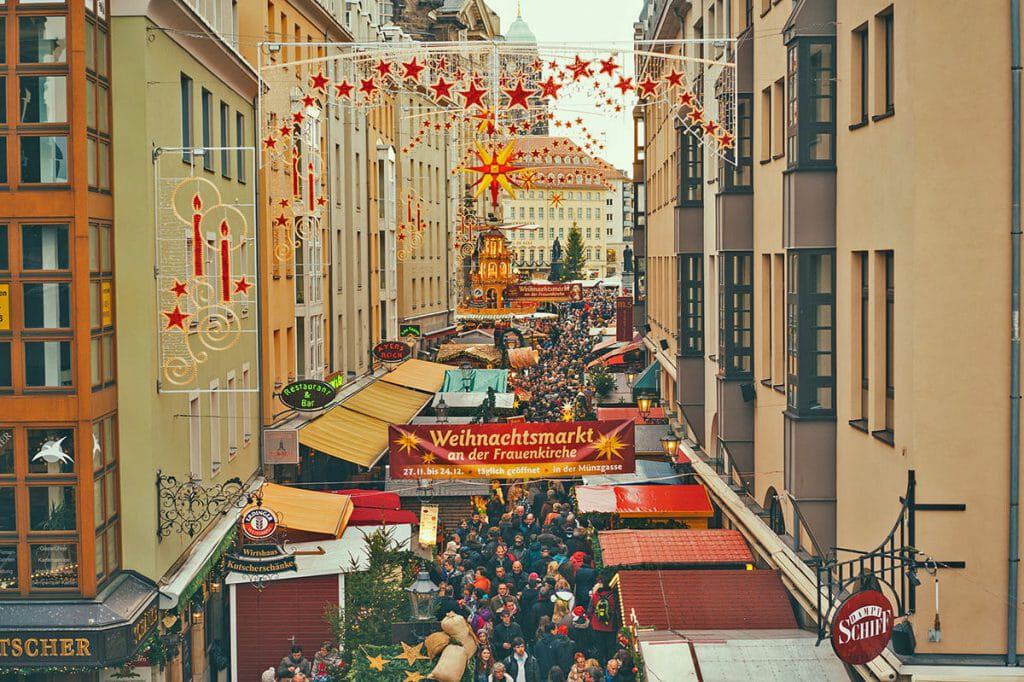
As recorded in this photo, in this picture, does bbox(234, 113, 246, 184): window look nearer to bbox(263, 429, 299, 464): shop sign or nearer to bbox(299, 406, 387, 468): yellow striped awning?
bbox(263, 429, 299, 464): shop sign

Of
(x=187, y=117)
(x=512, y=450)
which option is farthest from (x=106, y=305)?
(x=512, y=450)

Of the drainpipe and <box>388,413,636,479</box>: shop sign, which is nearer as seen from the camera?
the drainpipe

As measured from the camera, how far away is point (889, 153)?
14875 millimetres

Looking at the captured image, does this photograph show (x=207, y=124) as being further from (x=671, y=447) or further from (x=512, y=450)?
(x=671, y=447)

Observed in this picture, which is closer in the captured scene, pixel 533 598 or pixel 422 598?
pixel 422 598

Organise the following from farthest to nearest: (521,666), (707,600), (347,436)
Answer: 1. (347,436)
2. (521,666)
3. (707,600)

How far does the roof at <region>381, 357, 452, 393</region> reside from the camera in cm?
4422

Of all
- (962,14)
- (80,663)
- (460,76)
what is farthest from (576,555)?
(962,14)

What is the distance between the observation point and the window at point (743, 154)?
24609 millimetres

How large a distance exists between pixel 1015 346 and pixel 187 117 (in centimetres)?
1361

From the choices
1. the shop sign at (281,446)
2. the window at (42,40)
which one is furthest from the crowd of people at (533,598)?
the window at (42,40)

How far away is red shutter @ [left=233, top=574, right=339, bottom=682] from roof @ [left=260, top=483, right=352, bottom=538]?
1126 millimetres

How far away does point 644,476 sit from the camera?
2952cm

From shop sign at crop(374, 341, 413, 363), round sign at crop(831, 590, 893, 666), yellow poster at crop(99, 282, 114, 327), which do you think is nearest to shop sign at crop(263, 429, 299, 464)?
yellow poster at crop(99, 282, 114, 327)
